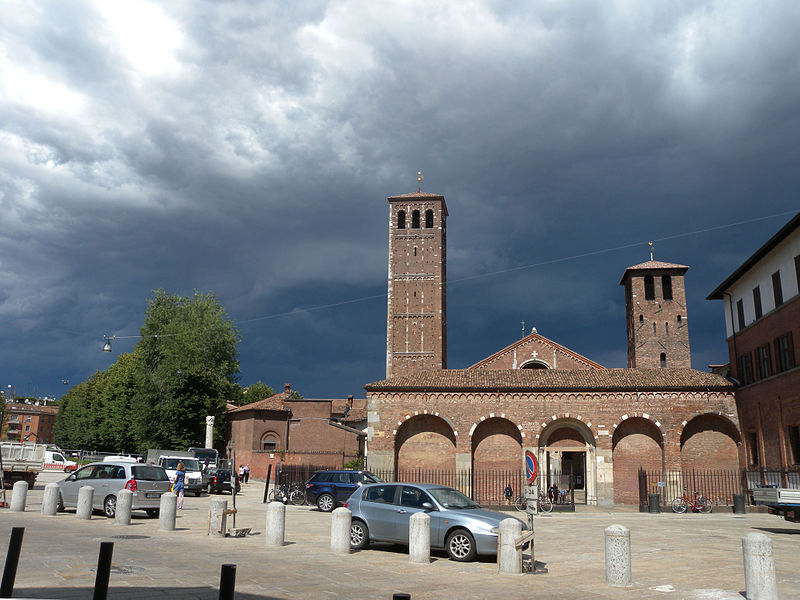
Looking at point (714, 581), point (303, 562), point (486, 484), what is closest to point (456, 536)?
point (303, 562)

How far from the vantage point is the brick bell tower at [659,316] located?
4834 cm

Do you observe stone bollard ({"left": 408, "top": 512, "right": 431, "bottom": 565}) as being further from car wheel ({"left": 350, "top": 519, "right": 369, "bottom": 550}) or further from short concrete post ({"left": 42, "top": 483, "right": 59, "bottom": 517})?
short concrete post ({"left": 42, "top": 483, "right": 59, "bottom": 517})

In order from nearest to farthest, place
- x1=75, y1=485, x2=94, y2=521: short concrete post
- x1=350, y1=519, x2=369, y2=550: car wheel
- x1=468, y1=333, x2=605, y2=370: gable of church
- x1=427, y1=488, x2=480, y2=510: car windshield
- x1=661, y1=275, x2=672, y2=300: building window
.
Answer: x1=427, y1=488, x2=480, y2=510: car windshield
x1=350, y1=519, x2=369, y2=550: car wheel
x1=75, y1=485, x2=94, y2=521: short concrete post
x1=468, y1=333, x2=605, y2=370: gable of church
x1=661, y1=275, x2=672, y2=300: building window

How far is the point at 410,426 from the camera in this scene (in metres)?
31.4

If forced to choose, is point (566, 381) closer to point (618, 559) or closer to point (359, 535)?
point (359, 535)

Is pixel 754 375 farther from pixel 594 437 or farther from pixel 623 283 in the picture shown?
pixel 623 283

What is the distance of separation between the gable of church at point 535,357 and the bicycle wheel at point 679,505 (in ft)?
57.7

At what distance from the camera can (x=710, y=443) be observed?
29.9 m

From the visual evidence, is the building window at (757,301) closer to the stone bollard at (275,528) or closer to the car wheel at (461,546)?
the car wheel at (461,546)

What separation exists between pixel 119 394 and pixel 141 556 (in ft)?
157

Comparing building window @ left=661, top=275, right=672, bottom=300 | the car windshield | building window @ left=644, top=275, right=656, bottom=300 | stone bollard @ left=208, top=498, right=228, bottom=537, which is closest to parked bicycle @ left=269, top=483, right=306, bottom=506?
stone bollard @ left=208, top=498, right=228, bottom=537

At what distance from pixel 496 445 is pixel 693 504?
29.3ft

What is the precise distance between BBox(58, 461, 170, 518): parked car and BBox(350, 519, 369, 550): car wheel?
7.72 metres

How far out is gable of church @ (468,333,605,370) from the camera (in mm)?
44250
